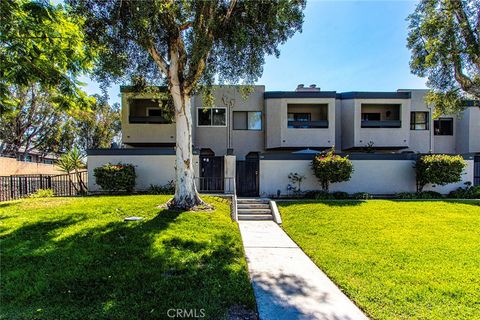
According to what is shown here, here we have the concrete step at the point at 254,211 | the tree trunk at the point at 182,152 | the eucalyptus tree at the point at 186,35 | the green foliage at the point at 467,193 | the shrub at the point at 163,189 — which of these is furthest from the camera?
the green foliage at the point at 467,193

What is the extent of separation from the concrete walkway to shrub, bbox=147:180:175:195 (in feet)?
23.7

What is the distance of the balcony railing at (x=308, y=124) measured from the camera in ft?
59.4

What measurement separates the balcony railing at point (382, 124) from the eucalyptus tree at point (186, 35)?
1145cm

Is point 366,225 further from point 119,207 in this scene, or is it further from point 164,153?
point 164,153

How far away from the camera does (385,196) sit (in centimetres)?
1423

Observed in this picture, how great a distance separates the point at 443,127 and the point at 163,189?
21.3m

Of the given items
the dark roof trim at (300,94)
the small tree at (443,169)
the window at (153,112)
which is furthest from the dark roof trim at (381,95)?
the window at (153,112)

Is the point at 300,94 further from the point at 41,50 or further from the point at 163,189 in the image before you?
the point at 41,50

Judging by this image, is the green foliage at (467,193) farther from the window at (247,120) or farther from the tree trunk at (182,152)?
the tree trunk at (182,152)

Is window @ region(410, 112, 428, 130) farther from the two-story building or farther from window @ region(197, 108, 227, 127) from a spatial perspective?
window @ region(197, 108, 227, 127)

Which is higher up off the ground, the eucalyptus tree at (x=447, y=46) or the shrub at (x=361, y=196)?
the eucalyptus tree at (x=447, y=46)

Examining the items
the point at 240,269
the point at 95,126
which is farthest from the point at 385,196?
the point at 95,126

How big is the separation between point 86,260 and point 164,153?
9339 mm

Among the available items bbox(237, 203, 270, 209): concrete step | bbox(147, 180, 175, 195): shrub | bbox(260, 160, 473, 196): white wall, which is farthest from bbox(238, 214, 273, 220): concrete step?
bbox(147, 180, 175, 195): shrub
